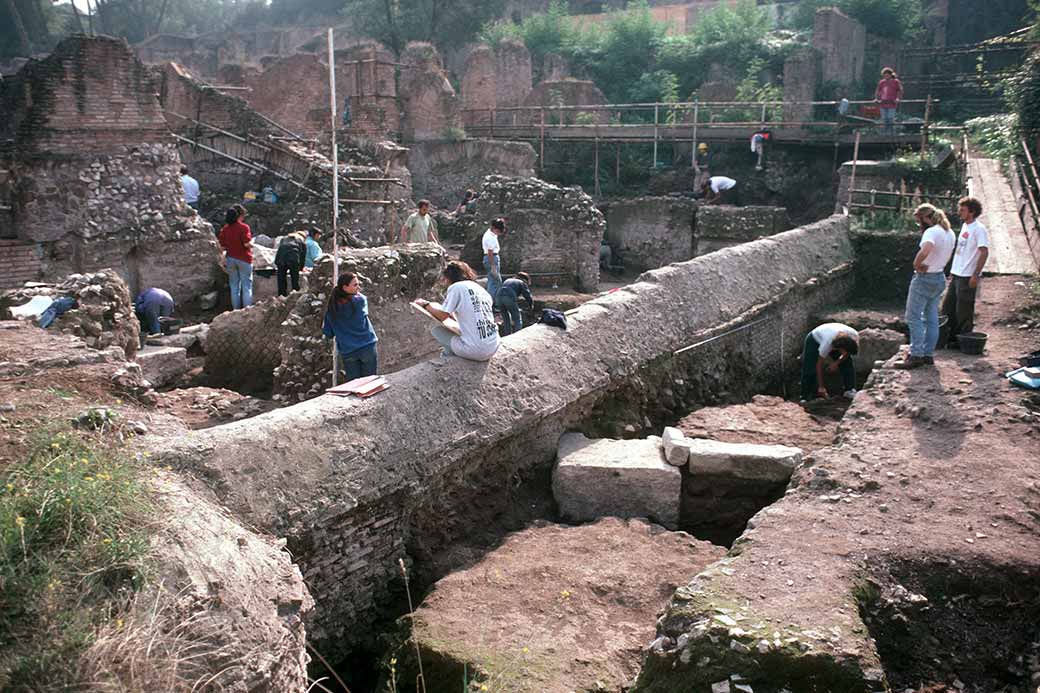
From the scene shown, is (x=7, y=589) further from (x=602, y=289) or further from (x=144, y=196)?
(x=602, y=289)

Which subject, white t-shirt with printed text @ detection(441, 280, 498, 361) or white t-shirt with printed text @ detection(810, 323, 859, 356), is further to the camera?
white t-shirt with printed text @ detection(810, 323, 859, 356)

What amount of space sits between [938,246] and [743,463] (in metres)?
2.65

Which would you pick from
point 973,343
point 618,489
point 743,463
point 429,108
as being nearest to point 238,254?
point 618,489

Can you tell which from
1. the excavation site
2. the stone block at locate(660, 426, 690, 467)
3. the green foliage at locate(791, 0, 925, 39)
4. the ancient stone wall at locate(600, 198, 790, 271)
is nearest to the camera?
the excavation site

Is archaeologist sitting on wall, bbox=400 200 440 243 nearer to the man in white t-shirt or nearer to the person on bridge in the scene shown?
the man in white t-shirt

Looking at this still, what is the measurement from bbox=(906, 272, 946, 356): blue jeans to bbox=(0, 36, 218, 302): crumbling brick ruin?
8.97 metres

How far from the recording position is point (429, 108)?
2459 centimetres

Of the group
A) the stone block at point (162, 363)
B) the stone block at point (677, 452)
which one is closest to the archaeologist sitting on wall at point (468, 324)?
the stone block at point (677, 452)

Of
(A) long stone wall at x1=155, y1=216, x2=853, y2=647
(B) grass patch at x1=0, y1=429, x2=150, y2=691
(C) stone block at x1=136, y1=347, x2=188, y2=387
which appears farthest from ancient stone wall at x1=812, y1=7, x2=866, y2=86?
(B) grass patch at x1=0, y1=429, x2=150, y2=691

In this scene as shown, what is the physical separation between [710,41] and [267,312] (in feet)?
92.1

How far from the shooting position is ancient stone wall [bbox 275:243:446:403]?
7746mm

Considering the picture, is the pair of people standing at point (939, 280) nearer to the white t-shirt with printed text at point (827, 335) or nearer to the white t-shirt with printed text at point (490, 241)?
the white t-shirt with printed text at point (827, 335)

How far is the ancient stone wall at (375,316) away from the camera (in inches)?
305

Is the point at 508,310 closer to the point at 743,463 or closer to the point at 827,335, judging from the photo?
the point at 827,335
